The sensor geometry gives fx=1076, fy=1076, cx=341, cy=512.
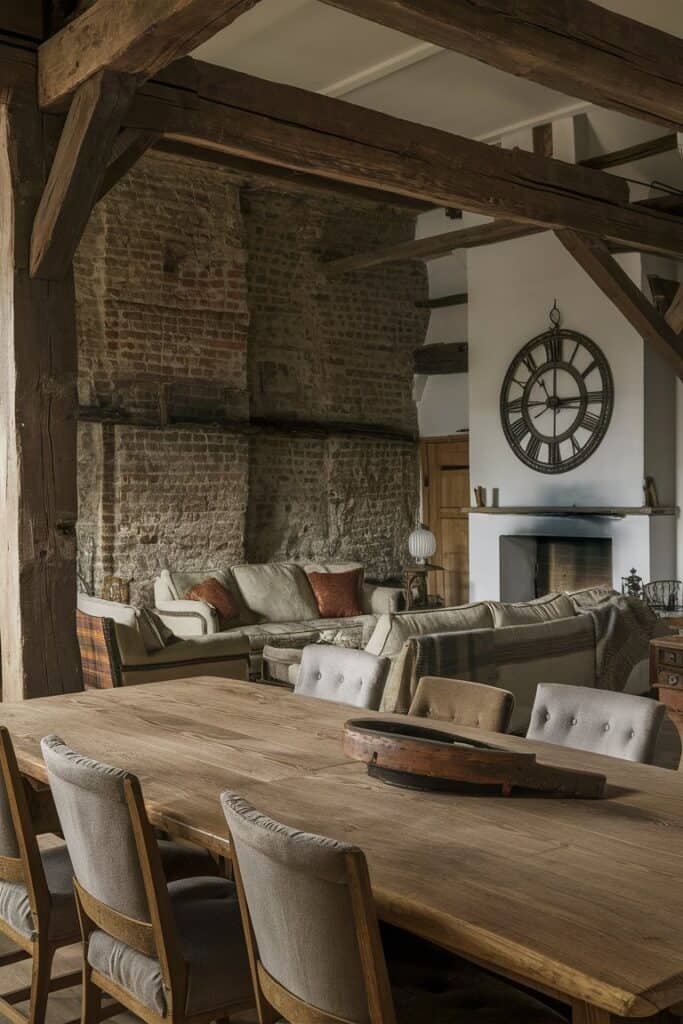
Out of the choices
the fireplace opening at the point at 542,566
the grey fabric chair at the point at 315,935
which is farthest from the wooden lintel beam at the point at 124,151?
the fireplace opening at the point at 542,566

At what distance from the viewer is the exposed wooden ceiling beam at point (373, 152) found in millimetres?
4629

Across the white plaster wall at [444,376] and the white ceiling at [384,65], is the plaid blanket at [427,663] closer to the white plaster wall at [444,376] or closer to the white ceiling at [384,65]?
the white ceiling at [384,65]

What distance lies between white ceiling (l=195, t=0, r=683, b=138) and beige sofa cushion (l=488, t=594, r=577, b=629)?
3479mm

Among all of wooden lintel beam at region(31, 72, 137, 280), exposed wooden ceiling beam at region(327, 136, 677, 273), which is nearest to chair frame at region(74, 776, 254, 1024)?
wooden lintel beam at region(31, 72, 137, 280)

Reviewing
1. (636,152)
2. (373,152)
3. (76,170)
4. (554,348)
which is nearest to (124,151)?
(76,170)

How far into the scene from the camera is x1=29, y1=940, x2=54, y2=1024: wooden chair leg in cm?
253

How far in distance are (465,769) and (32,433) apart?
2.34 meters

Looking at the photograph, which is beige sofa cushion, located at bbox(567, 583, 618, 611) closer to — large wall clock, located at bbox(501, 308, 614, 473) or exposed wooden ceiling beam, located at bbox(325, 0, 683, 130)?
exposed wooden ceiling beam, located at bbox(325, 0, 683, 130)

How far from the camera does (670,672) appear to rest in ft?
15.4

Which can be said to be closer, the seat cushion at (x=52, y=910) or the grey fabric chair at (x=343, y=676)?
the seat cushion at (x=52, y=910)

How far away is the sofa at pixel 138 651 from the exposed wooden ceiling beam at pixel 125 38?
10.8ft

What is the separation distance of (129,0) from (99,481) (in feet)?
19.8

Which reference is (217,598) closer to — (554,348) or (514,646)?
(554,348)

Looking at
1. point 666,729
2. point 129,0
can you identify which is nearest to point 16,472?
point 129,0
